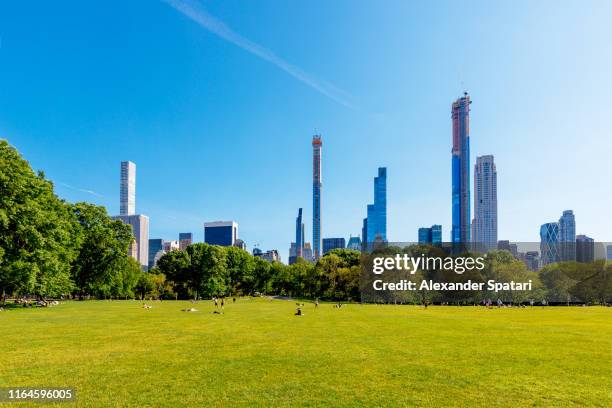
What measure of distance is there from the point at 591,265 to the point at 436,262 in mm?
33741

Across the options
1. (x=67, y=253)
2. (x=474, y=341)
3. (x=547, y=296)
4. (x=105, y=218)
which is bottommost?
(x=547, y=296)

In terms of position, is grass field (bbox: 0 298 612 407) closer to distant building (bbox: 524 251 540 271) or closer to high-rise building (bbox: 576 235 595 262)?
high-rise building (bbox: 576 235 595 262)

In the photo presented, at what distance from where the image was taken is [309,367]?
19.0 meters

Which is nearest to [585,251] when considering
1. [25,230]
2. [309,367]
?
[309,367]

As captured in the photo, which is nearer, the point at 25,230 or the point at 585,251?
the point at 25,230

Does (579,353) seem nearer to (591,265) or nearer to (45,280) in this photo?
(45,280)

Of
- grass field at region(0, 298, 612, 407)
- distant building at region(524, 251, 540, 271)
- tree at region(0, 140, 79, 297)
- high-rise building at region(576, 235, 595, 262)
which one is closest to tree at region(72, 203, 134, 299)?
tree at region(0, 140, 79, 297)

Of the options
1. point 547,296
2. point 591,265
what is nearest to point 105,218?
point 547,296

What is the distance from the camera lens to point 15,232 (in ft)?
161

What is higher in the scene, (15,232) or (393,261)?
(15,232)

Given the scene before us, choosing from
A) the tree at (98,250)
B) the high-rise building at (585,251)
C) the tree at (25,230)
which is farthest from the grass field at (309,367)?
the high-rise building at (585,251)

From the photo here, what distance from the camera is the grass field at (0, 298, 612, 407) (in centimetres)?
1468

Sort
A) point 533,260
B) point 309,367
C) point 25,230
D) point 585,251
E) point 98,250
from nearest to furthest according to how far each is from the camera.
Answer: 1. point 309,367
2. point 25,230
3. point 98,250
4. point 585,251
5. point 533,260

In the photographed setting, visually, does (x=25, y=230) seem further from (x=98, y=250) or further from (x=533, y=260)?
(x=533, y=260)
